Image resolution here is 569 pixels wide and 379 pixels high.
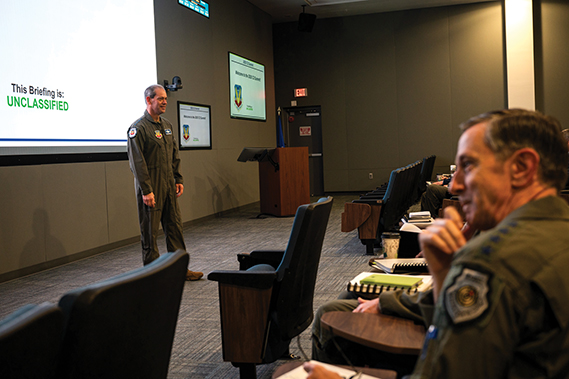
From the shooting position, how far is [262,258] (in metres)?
2.72

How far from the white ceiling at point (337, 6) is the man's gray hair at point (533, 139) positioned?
9948 millimetres

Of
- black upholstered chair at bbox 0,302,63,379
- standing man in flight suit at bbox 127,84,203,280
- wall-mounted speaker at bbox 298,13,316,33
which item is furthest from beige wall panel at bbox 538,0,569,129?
black upholstered chair at bbox 0,302,63,379

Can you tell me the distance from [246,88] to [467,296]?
950 cm

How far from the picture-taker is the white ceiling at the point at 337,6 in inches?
414

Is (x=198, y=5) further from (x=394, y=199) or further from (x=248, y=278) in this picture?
→ (x=248, y=278)

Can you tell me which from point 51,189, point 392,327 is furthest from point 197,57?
point 392,327

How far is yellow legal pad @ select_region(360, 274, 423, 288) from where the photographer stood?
1.66 m

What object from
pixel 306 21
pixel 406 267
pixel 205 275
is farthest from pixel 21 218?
pixel 306 21

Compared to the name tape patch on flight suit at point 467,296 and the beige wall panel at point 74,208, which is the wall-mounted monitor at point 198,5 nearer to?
the beige wall panel at point 74,208

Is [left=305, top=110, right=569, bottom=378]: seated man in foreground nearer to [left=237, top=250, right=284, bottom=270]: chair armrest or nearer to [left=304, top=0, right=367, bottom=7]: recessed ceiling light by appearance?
[left=237, top=250, right=284, bottom=270]: chair armrest

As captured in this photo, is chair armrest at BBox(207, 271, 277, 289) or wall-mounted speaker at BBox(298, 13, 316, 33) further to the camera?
wall-mounted speaker at BBox(298, 13, 316, 33)

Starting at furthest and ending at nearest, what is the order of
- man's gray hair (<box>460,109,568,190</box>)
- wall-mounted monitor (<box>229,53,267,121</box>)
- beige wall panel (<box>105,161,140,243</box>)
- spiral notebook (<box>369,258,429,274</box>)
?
wall-mounted monitor (<box>229,53,267,121</box>) → beige wall panel (<box>105,161,140,243</box>) → spiral notebook (<box>369,258,429,274</box>) → man's gray hair (<box>460,109,568,190</box>)

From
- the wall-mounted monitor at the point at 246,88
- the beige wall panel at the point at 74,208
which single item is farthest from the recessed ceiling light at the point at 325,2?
the beige wall panel at the point at 74,208

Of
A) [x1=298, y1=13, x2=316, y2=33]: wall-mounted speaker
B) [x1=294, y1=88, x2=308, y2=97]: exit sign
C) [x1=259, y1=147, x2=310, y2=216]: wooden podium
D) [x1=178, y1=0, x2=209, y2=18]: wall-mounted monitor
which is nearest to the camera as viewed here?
[x1=178, y1=0, x2=209, y2=18]: wall-mounted monitor
